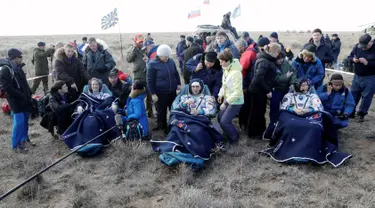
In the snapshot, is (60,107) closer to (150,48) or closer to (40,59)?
(150,48)

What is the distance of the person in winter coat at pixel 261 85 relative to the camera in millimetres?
5457

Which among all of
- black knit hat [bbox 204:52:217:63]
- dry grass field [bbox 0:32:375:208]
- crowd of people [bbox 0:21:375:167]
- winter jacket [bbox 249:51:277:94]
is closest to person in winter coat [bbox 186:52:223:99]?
crowd of people [bbox 0:21:375:167]

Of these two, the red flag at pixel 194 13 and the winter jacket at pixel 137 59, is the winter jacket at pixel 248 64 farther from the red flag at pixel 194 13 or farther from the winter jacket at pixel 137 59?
the red flag at pixel 194 13

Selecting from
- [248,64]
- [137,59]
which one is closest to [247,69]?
[248,64]

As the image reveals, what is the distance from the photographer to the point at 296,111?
212 inches

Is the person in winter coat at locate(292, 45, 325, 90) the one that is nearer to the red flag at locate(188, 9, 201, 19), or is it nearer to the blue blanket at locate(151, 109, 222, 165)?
the blue blanket at locate(151, 109, 222, 165)

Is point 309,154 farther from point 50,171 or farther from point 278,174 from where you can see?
point 50,171

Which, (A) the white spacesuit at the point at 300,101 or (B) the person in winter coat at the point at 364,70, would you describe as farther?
(B) the person in winter coat at the point at 364,70

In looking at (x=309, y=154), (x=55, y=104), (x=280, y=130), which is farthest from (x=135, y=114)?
(x=309, y=154)

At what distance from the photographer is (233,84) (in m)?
5.36

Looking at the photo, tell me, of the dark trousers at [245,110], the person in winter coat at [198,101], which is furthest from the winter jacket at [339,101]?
the person in winter coat at [198,101]

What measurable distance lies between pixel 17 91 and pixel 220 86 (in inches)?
143

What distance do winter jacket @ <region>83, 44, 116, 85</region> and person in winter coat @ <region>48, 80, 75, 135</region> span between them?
3.61ft

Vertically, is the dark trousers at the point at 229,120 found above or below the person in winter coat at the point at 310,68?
below
